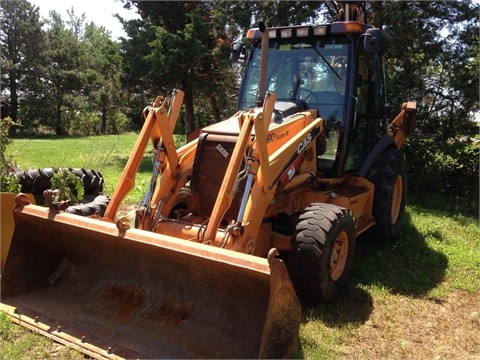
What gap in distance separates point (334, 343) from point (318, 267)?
589 millimetres

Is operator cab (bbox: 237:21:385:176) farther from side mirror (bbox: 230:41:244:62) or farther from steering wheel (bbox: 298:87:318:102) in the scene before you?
side mirror (bbox: 230:41:244:62)

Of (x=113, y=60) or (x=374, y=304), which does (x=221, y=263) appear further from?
(x=113, y=60)

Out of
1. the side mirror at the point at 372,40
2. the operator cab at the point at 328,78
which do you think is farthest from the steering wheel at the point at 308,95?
the side mirror at the point at 372,40

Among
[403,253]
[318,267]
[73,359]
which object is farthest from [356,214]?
[73,359]

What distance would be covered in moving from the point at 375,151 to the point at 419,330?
8.26 feet

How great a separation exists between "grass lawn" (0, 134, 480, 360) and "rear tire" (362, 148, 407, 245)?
7.4 inches

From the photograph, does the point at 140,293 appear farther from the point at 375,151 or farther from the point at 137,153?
the point at 375,151

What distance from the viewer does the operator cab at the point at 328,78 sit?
5160 mm

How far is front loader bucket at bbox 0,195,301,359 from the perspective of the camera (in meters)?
3.16

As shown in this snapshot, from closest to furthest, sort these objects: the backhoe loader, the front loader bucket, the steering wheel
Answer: the front loader bucket, the backhoe loader, the steering wheel

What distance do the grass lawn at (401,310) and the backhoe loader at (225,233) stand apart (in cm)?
19

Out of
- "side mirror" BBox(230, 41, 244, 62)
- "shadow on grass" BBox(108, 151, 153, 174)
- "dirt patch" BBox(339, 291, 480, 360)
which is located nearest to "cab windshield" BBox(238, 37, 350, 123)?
"side mirror" BBox(230, 41, 244, 62)

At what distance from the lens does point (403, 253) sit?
5695 millimetres

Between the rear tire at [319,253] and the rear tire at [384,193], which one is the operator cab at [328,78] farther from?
the rear tire at [319,253]
